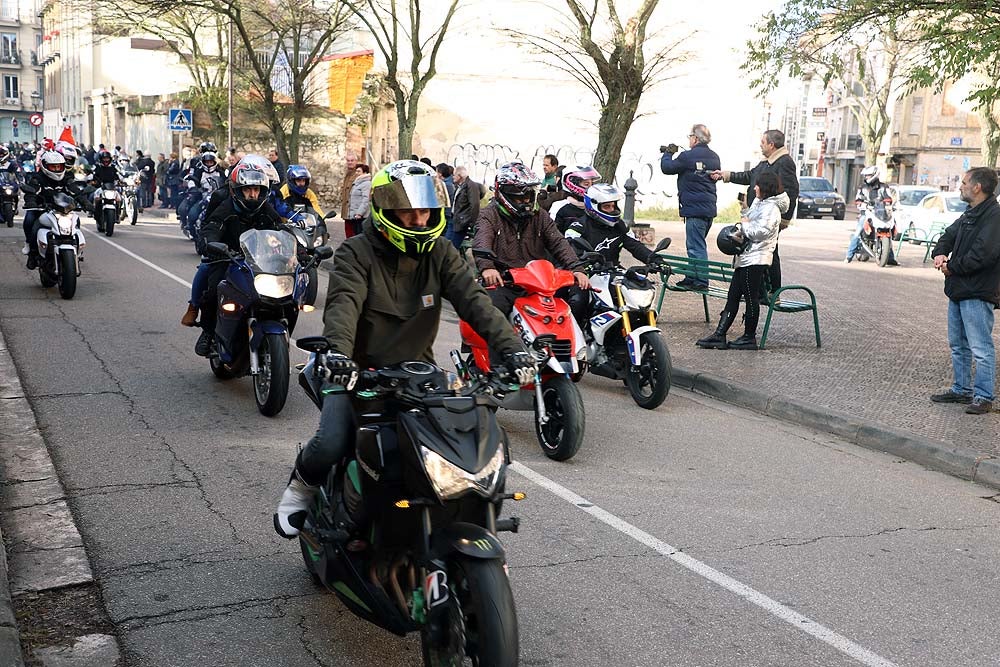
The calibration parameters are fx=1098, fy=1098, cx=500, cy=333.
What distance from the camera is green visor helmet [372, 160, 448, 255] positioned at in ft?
13.5

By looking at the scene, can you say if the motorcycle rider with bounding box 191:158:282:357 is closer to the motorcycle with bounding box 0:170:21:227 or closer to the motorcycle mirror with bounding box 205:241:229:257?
the motorcycle mirror with bounding box 205:241:229:257

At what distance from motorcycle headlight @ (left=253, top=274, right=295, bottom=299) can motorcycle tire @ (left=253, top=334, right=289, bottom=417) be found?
0.97 ft

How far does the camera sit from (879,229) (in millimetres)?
21766

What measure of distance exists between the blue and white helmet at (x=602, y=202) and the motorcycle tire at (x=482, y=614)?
636 cm

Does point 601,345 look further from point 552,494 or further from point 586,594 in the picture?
point 586,594

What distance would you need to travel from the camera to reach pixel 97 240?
71.5ft

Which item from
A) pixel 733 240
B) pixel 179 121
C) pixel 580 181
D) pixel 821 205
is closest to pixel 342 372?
pixel 580 181

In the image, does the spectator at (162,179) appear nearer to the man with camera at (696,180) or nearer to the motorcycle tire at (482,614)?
the man with camera at (696,180)

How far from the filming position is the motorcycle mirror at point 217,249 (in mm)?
7852

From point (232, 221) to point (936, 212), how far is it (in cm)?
2372

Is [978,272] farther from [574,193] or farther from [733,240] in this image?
[574,193]

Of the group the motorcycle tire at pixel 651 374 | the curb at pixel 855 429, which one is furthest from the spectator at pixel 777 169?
the motorcycle tire at pixel 651 374

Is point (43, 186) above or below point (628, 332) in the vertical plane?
above

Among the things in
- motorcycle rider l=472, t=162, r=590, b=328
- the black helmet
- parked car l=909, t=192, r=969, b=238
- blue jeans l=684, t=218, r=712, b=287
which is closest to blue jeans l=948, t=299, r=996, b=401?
the black helmet
